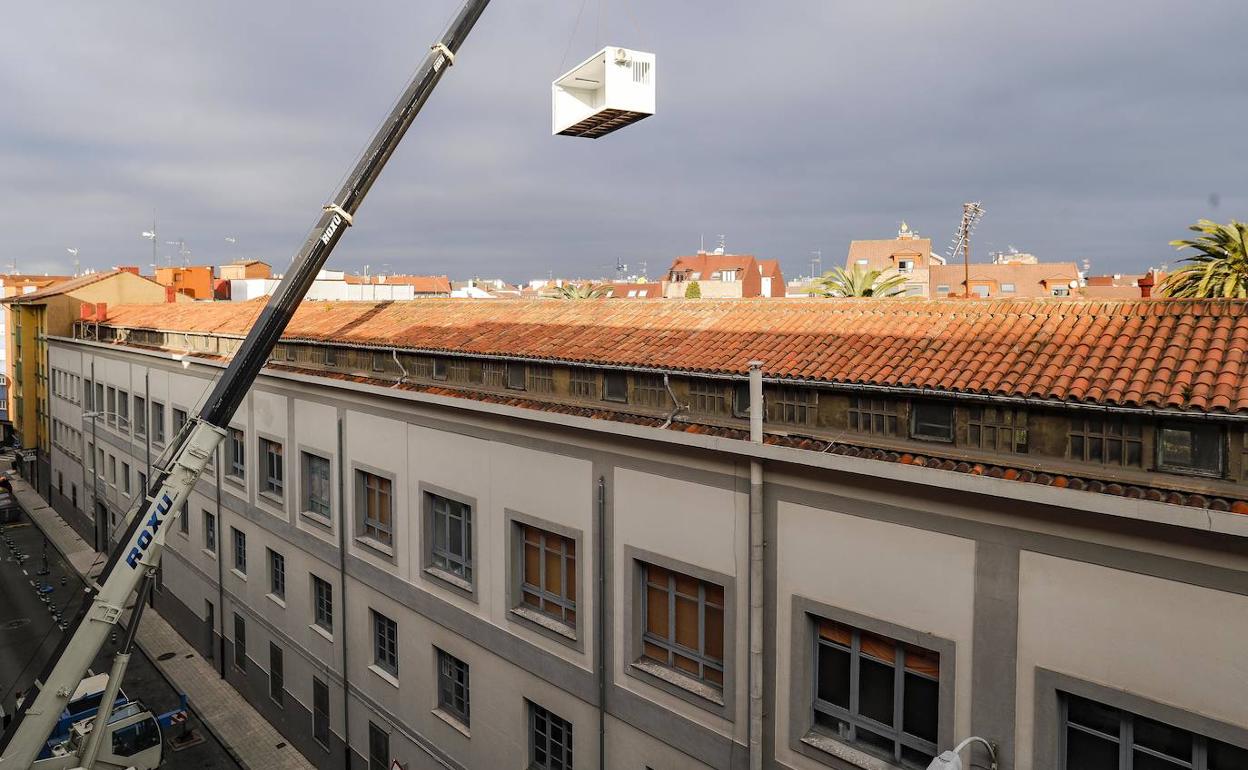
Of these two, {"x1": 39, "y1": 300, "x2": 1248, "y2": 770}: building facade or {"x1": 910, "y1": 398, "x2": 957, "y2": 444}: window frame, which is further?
{"x1": 910, "y1": 398, "x2": 957, "y2": 444}: window frame

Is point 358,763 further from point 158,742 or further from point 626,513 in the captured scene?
point 626,513

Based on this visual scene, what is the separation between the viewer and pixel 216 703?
23391 millimetres

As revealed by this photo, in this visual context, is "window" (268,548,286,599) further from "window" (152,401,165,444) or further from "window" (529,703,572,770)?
"window" (529,703,572,770)

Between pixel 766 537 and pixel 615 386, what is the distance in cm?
380

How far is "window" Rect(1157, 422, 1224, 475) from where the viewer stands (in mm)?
7289

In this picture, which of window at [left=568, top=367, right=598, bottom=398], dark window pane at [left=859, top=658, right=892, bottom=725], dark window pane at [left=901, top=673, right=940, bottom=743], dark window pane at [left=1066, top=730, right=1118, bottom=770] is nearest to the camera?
dark window pane at [left=1066, top=730, right=1118, bottom=770]

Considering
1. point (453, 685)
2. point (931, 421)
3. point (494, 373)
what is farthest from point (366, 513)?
point (931, 421)

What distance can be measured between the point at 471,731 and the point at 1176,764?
1166 cm

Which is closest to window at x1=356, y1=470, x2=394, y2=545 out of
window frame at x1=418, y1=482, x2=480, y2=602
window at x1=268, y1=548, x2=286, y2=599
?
window frame at x1=418, y1=482, x2=480, y2=602

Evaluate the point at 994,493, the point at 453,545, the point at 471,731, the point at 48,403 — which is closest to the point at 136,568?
the point at 453,545

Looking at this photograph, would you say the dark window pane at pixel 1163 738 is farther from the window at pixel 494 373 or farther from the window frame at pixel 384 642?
the window frame at pixel 384 642

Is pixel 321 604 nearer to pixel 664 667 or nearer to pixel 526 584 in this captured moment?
pixel 526 584

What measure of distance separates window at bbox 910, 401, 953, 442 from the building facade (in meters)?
0.04

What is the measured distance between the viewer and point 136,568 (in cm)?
1243
